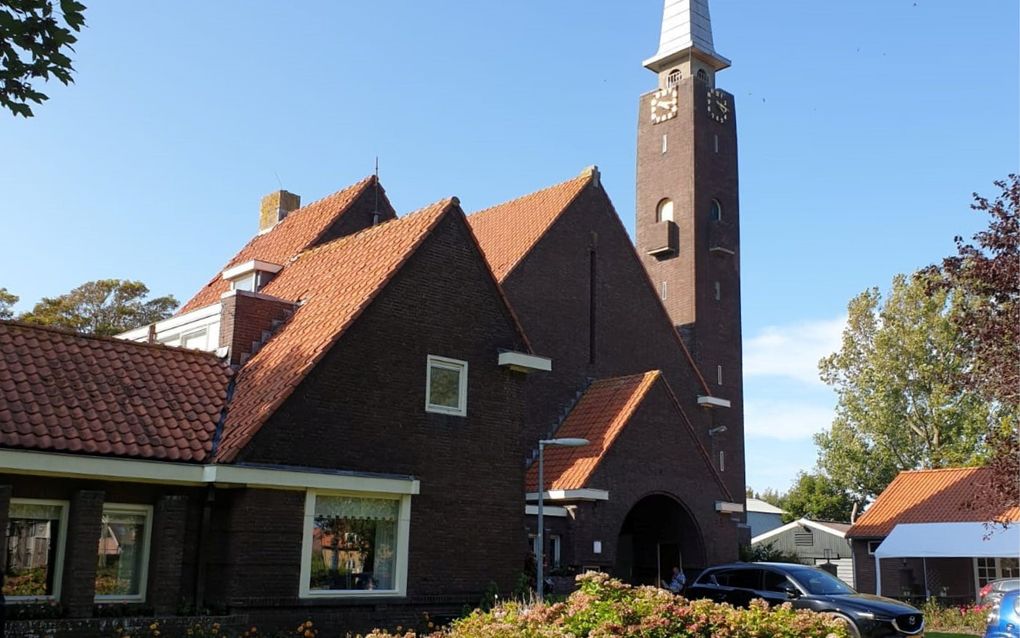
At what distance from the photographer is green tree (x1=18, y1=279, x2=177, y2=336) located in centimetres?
4922

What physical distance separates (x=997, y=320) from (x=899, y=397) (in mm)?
33147

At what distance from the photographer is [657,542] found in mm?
26844

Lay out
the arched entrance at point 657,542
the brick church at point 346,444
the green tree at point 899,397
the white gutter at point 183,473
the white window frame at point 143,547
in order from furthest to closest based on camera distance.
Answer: the green tree at point 899,397
the arched entrance at point 657,542
the white window frame at point 143,547
the brick church at point 346,444
the white gutter at point 183,473

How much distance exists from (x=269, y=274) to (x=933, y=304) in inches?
1404

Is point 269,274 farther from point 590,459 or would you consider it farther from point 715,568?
point 715,568

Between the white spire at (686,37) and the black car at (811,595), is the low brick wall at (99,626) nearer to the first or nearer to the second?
the black car at (811,595)

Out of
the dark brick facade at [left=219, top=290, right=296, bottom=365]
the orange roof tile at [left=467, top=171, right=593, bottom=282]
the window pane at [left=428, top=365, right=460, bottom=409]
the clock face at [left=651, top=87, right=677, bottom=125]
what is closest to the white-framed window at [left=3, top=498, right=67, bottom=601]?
the dark brick facade at [left=219, top=290, right=296, bottom=365]

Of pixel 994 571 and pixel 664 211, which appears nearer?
pixel 994 571

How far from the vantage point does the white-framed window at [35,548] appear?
14805 millimetres

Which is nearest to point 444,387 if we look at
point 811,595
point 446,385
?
point 446,385

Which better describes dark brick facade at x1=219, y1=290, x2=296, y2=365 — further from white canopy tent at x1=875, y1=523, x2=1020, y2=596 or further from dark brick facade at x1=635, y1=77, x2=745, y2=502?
white canopy tent at x1=875, y1=523, x2=1020, y2=596

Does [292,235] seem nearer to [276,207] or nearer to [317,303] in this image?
[276,207]

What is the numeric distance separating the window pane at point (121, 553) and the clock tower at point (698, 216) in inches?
879

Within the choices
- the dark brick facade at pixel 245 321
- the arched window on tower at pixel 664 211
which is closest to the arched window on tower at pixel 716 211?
the arched window on tower at pixel 664 211
